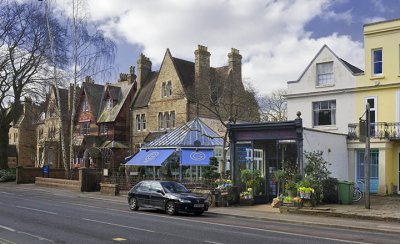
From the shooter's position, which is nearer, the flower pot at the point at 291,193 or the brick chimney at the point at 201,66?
the flower pot at the point at 291,193

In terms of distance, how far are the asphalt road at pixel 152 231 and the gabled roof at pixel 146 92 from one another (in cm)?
3150

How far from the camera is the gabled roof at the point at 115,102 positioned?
51.3 m

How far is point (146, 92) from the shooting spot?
4972cm

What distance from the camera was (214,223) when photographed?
16281 mm

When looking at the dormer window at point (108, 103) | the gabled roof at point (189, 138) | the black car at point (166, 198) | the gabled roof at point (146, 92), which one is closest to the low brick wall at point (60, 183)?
the gabled roof at point (189, 138)

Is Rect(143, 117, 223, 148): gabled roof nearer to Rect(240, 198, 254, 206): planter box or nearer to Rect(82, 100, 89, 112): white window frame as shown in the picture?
Rect(240, 198, 254, 206): planter box

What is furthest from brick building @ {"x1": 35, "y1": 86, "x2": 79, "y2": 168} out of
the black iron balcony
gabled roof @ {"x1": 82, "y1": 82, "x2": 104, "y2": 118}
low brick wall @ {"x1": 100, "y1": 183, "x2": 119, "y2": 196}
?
the black iron balcony

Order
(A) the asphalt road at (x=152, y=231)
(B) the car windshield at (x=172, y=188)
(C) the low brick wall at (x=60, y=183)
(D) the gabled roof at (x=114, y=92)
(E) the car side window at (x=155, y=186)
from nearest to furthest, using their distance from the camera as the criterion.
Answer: (A) the asphalt road at (x=152, y=231), (B) the car windshield at (x=172, y=188), (E) the car side window at (x=155, y=186), (C) the low brick wall at (x=60, y=183), (D) the gabled roof at (x=114, y=92)

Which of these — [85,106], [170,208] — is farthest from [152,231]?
[85,106]

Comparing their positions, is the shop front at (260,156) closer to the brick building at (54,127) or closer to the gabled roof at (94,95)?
the gabled roof at (94,95)

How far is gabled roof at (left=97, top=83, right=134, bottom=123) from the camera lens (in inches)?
2021

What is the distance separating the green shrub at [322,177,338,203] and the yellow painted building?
627 cm

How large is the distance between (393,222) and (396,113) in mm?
12933

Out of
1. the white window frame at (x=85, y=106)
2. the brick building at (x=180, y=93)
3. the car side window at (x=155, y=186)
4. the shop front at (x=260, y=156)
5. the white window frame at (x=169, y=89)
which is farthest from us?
the white window frame at (x=85, y=106)
